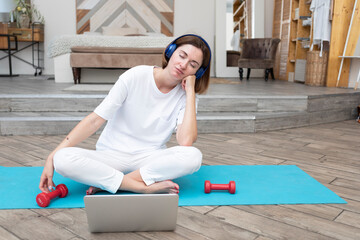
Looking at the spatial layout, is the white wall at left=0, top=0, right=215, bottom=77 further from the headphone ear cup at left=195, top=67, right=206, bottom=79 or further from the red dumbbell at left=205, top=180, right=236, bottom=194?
the red dumbbell at left=205, top=180, right=236, bottom=194

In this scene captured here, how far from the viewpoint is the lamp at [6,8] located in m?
5.42

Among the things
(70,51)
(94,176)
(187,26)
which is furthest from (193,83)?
(187,26)

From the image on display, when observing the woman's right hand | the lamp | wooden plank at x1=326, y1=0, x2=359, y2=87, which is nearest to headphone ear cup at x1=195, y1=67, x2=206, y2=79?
the woman's right hand

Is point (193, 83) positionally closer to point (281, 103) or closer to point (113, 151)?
point (113, 151)

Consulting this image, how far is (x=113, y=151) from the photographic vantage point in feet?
5.10

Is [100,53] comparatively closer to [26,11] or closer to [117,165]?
[26,11]

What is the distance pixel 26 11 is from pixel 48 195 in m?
5.56

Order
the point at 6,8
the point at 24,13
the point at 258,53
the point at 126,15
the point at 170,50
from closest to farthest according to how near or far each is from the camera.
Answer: the point at 170,50, the point at 6,8, the point at 258,53, the point at 24,13, the point at 126,15

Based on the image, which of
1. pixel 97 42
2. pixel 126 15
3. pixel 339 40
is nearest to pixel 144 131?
pixel 97 42

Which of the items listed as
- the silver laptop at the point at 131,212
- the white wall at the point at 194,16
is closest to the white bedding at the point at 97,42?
the white wall at the point at 194,16

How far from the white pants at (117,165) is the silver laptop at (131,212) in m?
0.22

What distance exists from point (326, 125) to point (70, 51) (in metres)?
3.37

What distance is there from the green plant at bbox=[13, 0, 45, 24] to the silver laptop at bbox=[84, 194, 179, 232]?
5716 millimetres

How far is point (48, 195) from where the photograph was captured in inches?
Answer: 53.9
